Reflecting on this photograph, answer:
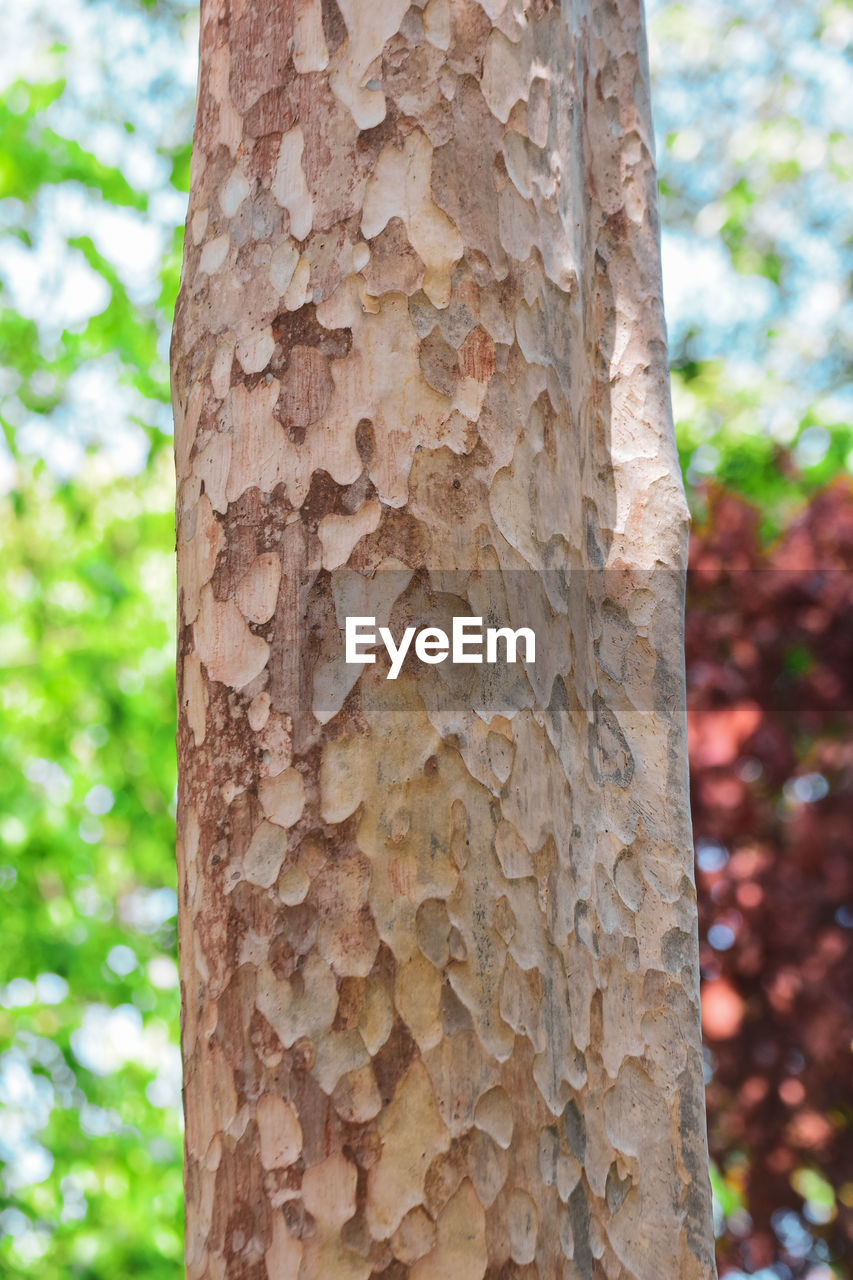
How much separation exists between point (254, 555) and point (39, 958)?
6.20 feet

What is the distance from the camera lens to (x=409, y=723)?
733 millimetres

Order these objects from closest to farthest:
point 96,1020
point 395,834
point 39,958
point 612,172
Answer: point 395,834 → point 612,172 → point 39,958 → point 96,1020

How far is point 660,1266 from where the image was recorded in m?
0.80

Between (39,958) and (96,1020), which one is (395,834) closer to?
(39,958)

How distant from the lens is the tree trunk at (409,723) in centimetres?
71

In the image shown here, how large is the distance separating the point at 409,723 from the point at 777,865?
211 centimetres

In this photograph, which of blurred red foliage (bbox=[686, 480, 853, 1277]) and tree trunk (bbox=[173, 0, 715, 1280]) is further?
blurred red foliage (bbox=[686, 480, 853, 1277])

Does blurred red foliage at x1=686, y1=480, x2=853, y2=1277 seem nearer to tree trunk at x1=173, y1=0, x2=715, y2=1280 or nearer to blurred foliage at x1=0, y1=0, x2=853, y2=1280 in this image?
blurred foliage at x1=0, y1=0, x2=853, y2=1280

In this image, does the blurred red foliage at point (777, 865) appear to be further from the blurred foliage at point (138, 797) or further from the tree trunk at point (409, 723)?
the tree trunk at point (409, 723)

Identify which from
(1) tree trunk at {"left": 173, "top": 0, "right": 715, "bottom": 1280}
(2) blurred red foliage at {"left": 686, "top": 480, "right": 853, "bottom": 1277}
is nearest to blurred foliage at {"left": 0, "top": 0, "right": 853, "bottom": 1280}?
Answer: (2) blurred red foliage at {"left": 686, "top": 480, "right": 853, "bottom": 1277}

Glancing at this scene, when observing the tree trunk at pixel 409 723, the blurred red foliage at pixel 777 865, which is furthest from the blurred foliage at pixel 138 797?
the tree trunk at pixel 409 723

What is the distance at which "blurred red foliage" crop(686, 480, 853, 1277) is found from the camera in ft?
8.21

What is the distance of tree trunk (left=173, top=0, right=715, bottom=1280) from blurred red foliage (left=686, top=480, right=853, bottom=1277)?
178cm

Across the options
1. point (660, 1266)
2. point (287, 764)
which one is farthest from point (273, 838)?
point (660, 1266)
